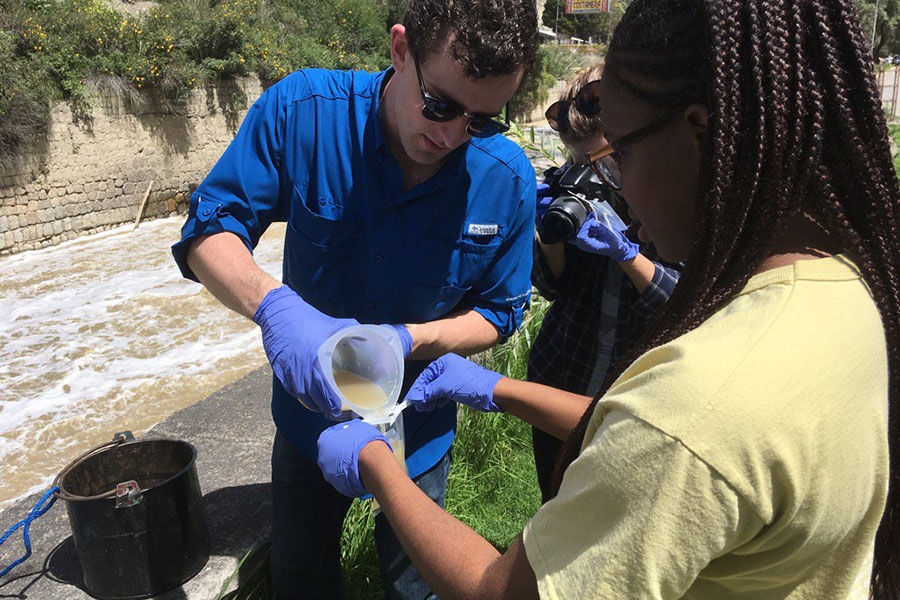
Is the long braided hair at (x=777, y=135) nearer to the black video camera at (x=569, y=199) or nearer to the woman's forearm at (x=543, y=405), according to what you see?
the woman's forearm at (x=543, y=405)

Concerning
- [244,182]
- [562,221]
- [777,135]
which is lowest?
[562,221]

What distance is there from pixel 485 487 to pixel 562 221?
1567 mm

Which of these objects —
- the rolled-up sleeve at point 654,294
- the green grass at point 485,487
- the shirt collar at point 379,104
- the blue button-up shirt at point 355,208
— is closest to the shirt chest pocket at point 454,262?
the blue button-up shirt at point 355,208

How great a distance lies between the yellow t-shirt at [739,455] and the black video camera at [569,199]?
1590 mm

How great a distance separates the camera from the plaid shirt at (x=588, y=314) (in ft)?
8.64

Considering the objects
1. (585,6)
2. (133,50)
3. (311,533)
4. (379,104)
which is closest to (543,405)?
(311,533)

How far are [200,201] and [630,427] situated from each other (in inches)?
57.9

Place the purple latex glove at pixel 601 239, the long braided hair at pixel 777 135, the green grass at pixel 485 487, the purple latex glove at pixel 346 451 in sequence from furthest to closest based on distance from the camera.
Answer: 1. the green grass at pixel 485 487
2. the purple latex glove at pixel 601 239
3. the purple latex glove at pixel 346 451
4. the long braided hair at pixel 777 135

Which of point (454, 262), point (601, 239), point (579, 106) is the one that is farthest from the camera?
point (579, 106)

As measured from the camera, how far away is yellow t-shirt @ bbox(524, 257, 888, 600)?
823mm

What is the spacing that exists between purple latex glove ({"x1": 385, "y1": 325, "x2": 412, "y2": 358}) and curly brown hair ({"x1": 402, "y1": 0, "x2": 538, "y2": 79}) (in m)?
0.69

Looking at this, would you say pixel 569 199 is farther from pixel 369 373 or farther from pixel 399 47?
pixel 369 373

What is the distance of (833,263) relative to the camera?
951 millimetres

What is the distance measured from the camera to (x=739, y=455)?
81 cm
